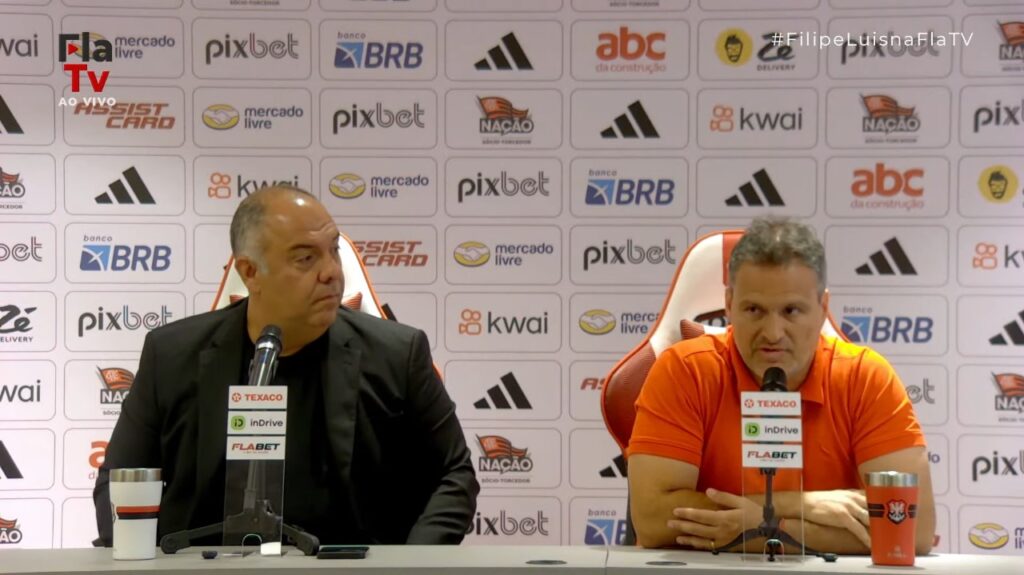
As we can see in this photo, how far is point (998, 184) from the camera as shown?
15.6ft

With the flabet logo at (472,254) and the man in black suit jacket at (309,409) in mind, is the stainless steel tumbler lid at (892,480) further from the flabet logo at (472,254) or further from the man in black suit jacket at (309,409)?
the flabet logo at (472,254)

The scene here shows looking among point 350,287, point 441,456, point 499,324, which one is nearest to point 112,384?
point 499,324

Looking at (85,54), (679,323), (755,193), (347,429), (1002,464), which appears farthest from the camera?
(85,54)

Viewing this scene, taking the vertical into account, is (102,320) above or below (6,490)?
above

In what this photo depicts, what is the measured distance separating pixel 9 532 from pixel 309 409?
8.89 ft

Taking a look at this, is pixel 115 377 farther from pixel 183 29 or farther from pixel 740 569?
pixel 740 569

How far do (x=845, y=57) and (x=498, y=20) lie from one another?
61.7 inches

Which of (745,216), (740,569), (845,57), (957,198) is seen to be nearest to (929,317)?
(957,198)

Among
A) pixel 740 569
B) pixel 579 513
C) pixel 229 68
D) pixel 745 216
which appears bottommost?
pixel 579 513

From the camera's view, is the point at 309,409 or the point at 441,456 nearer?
the point at 309,409

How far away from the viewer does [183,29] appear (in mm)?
4914

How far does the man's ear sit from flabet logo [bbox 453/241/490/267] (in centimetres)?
197

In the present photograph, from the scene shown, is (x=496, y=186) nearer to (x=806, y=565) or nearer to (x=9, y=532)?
(x=9, y=532)

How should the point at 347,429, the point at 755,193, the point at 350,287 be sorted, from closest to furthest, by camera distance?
the point at 347,429 < the point at 350,287 < the point at 755,193
